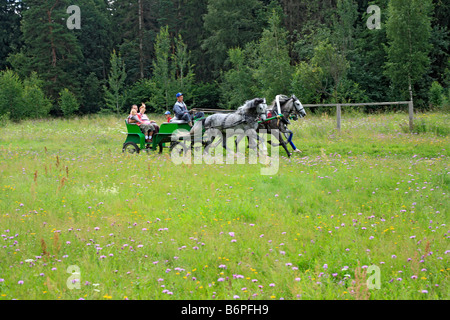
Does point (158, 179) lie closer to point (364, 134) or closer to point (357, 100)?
point (364, 134)

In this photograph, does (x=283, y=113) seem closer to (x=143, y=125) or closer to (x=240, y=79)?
(x=143, y=125)

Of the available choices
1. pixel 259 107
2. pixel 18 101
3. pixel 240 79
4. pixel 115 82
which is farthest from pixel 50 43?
pixel 259 107

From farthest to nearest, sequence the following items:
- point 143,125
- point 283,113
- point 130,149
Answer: point 130,149, point 143,125, point 283,113

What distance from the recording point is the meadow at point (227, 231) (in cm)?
482

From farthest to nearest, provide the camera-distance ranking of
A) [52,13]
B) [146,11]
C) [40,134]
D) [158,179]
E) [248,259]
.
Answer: [146,11], [52,13], [40,134], [158,179], [248,259]

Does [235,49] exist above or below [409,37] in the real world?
above

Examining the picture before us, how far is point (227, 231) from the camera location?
661 centimetres

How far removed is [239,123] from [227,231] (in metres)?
7.26

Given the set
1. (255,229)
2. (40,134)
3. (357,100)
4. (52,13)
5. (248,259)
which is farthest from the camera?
(52,13)

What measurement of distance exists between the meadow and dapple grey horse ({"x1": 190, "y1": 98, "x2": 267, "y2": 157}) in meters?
1.82

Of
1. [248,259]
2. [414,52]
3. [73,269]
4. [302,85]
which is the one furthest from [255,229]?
[414,52]

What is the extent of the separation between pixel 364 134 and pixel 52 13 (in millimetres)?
45414

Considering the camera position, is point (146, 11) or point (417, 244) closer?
point (417, 244)
